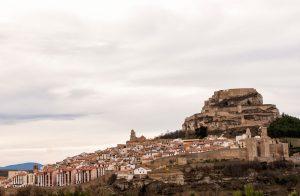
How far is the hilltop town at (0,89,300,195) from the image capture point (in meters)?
61.3

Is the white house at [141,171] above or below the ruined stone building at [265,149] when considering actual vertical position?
below

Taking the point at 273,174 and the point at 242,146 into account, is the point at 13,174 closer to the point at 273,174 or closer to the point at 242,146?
the point at 242,146

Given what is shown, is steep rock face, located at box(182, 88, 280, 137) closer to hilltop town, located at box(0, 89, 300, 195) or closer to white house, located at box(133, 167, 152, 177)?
hilltop town, located at box(0, 89, 300, 195)

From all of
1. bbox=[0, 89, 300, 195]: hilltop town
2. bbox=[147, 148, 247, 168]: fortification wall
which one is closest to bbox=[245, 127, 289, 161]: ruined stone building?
bbox=[0, 89, 300, 195]: hilltop town

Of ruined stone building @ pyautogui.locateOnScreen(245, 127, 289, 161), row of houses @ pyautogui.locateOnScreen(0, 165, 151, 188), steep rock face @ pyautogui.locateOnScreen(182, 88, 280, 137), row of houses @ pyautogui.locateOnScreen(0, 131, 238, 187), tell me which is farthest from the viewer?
steep rock face @ pyautogui.locateOnScreen(182, 88, 280, 137)

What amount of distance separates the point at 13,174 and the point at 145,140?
1461 cm

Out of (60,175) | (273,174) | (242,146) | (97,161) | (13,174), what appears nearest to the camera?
(273,174)

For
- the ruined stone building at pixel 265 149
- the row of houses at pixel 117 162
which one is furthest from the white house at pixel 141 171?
the ruined stone building at pixel 265 149

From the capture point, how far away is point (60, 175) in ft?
224

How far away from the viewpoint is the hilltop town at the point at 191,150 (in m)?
61.3

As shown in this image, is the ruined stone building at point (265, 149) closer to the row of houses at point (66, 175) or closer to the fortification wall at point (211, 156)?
the fortification wall at point (211, 156)

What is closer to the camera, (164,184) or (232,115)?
(164,184)

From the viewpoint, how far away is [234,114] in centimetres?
7738

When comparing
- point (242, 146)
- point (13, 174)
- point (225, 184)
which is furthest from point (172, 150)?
point (13, 174)
